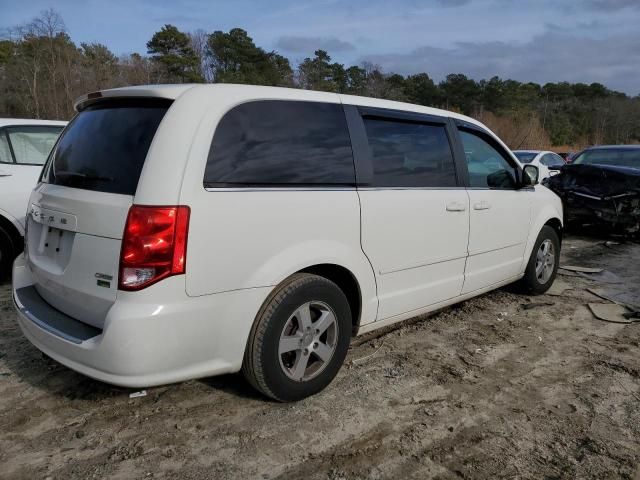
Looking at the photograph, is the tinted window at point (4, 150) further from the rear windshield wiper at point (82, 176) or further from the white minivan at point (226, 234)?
the rear windshield wiper at point (82, 176)

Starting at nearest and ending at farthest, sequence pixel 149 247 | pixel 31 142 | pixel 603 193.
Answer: pixel 149 247, pixel 31 142, pixel 603 193

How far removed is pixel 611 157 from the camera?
A: 9773 mm

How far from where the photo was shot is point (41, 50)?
32.6 m

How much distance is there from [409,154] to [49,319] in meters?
2.49

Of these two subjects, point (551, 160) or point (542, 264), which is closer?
point (542, 264)

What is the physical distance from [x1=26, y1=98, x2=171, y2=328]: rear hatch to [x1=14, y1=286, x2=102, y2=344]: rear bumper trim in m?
0.04

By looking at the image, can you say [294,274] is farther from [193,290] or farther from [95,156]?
[95,156]

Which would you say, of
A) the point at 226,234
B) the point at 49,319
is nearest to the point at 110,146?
the point at 226,234

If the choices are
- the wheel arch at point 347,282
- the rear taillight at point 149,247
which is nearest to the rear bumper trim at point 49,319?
the rear taillight at point 149,247

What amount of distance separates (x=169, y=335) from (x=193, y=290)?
0.77 feet

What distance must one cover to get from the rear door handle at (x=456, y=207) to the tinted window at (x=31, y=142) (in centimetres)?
440

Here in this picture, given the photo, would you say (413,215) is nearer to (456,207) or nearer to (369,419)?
(456,207)

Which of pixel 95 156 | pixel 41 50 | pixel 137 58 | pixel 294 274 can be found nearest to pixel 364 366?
pixel 294 274

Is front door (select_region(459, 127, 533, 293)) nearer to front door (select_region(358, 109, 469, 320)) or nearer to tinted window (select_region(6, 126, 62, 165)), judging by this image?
front door (select_region(358, 109, 469, 320))
